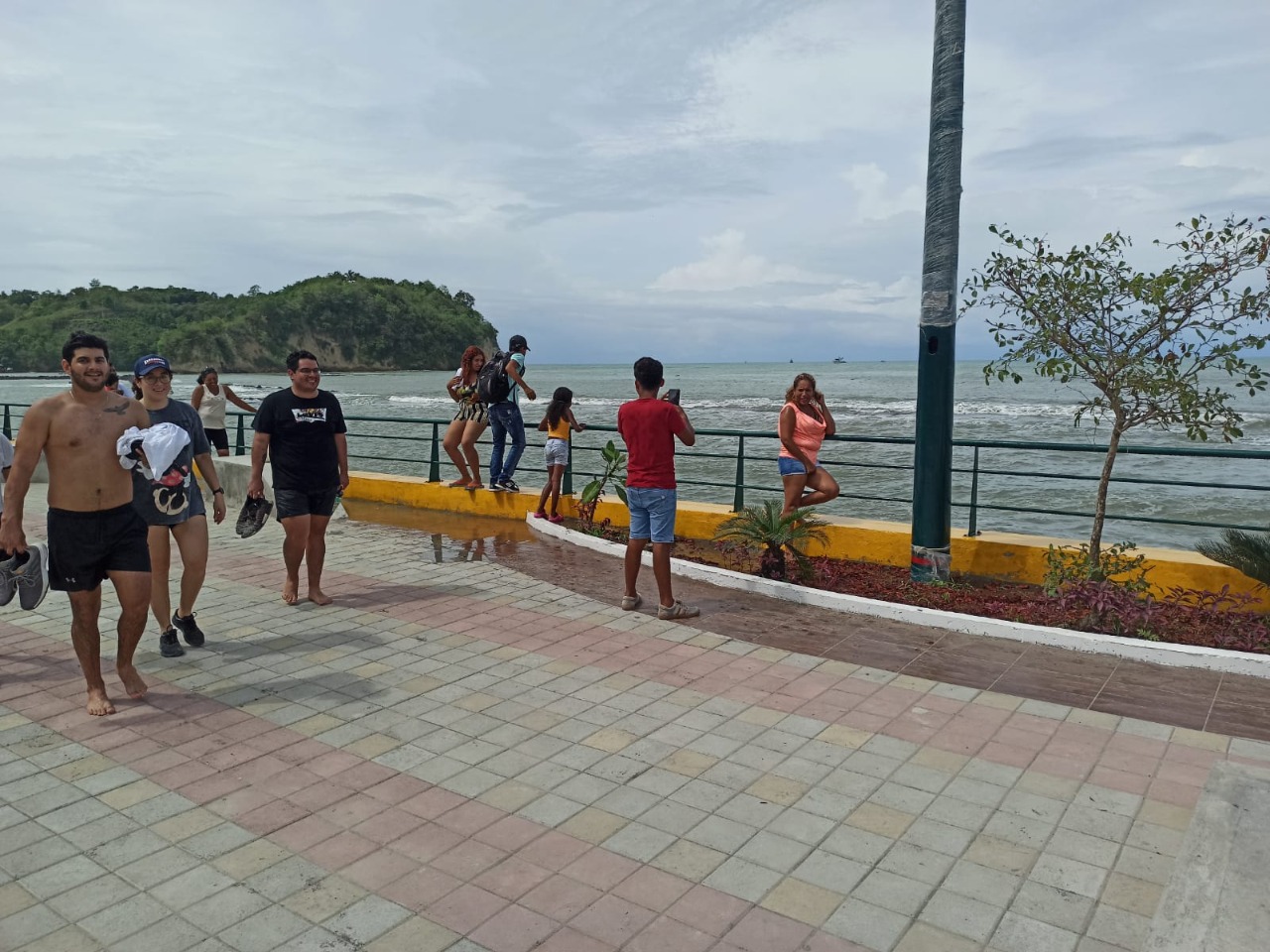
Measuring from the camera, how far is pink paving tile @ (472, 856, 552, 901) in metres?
3.17

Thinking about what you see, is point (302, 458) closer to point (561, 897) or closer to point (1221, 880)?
point (561, 897)

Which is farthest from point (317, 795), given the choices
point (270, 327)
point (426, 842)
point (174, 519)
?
point (270, 327)

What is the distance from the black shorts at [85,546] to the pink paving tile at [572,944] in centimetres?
289

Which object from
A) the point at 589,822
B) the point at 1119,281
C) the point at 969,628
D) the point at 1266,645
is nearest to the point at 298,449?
the point at 589,822

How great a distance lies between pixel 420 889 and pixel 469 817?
500 millimetres

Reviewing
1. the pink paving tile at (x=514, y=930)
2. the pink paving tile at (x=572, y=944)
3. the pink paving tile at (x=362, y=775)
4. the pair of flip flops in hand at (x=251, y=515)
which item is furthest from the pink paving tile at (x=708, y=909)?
the pair of flip flops in hand at (x=251, y=515)

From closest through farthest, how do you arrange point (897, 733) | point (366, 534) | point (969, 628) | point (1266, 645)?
point (897, 733) < point (1266, 645) < point (969, 628) < point (366, 534)

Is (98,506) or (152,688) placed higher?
(98,506)

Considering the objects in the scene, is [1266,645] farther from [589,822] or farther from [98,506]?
[98,506]

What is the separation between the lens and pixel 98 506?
456 centimetres

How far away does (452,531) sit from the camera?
9.74 meters

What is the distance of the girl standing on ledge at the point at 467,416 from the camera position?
34.8 ft

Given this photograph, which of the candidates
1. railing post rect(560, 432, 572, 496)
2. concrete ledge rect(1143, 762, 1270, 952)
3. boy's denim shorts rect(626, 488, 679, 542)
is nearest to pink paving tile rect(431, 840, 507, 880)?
concrete ledge rect(1143, 762, 1270, 952)

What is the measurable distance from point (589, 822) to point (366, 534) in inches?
252
